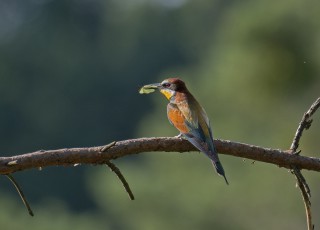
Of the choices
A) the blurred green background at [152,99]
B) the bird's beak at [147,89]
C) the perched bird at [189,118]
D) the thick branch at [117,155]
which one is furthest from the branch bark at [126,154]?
the blurred green background at [152,99]

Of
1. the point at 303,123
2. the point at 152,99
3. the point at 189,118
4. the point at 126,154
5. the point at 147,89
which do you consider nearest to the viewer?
the point at 126,154

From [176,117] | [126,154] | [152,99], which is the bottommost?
[152,99]

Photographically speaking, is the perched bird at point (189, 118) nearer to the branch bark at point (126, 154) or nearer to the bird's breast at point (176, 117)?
the bird's breast at point (176, 117)

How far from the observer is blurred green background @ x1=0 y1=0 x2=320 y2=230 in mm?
18147

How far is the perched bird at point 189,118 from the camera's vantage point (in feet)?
10.6

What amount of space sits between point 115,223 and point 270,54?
901 centimetres

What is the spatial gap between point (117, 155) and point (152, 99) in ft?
111

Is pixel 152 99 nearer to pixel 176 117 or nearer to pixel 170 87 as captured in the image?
pixel 170 87

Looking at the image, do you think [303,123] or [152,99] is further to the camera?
[152,99]

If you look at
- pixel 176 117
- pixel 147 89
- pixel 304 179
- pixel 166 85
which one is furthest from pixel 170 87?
pixel 304 179

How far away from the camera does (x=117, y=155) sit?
2920mm

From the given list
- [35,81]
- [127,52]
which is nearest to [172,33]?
[127,52]

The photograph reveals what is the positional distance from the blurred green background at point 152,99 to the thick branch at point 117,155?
1213cm

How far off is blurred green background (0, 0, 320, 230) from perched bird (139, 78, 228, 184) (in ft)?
37.3
